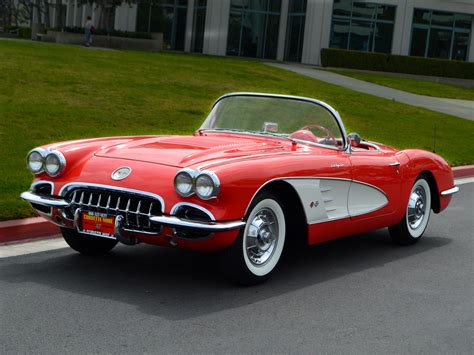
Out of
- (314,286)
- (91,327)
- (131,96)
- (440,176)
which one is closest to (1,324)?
(91,327)

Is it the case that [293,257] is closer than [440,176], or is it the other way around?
[293,257]

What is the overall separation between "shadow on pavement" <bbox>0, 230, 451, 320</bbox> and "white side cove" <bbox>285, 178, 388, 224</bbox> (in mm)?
473

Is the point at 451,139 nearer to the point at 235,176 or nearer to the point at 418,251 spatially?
the point at 418,251

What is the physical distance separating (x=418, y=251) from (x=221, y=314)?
310cm

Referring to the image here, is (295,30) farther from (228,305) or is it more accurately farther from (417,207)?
(228,305)

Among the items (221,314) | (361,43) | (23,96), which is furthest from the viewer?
(361,43)

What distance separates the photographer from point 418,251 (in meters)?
7.94

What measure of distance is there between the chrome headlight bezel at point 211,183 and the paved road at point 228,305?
2.32ft

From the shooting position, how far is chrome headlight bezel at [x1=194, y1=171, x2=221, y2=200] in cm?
563

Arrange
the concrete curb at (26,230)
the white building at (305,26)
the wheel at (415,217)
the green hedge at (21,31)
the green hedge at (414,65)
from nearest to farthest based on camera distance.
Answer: the concrete curb at (26,230), the wheel at (415,217), the green hedge at (414,65), the white building at (305,26), the green hedge at (21,31)

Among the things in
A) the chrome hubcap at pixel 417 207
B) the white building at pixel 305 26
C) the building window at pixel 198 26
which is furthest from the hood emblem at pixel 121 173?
the building window at pixel 198 26

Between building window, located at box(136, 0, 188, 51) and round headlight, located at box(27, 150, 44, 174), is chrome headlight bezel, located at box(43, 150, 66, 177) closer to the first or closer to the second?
round headlight, located at box(27, 150, 44, 174)

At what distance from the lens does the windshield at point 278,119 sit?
7.34m

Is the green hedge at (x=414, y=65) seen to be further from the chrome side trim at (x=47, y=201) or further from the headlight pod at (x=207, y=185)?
the headlight pod at (x=207, y=185)
